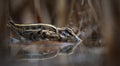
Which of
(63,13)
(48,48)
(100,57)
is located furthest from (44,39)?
(100,57)

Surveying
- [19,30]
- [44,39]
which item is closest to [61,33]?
[44,39]

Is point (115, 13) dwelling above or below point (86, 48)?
above

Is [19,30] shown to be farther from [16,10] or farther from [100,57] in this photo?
[100,57]

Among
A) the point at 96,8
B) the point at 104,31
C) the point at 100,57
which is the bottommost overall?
the point at 100,57

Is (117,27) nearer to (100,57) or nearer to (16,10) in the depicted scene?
(100,57)

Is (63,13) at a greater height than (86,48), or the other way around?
(63,13)
